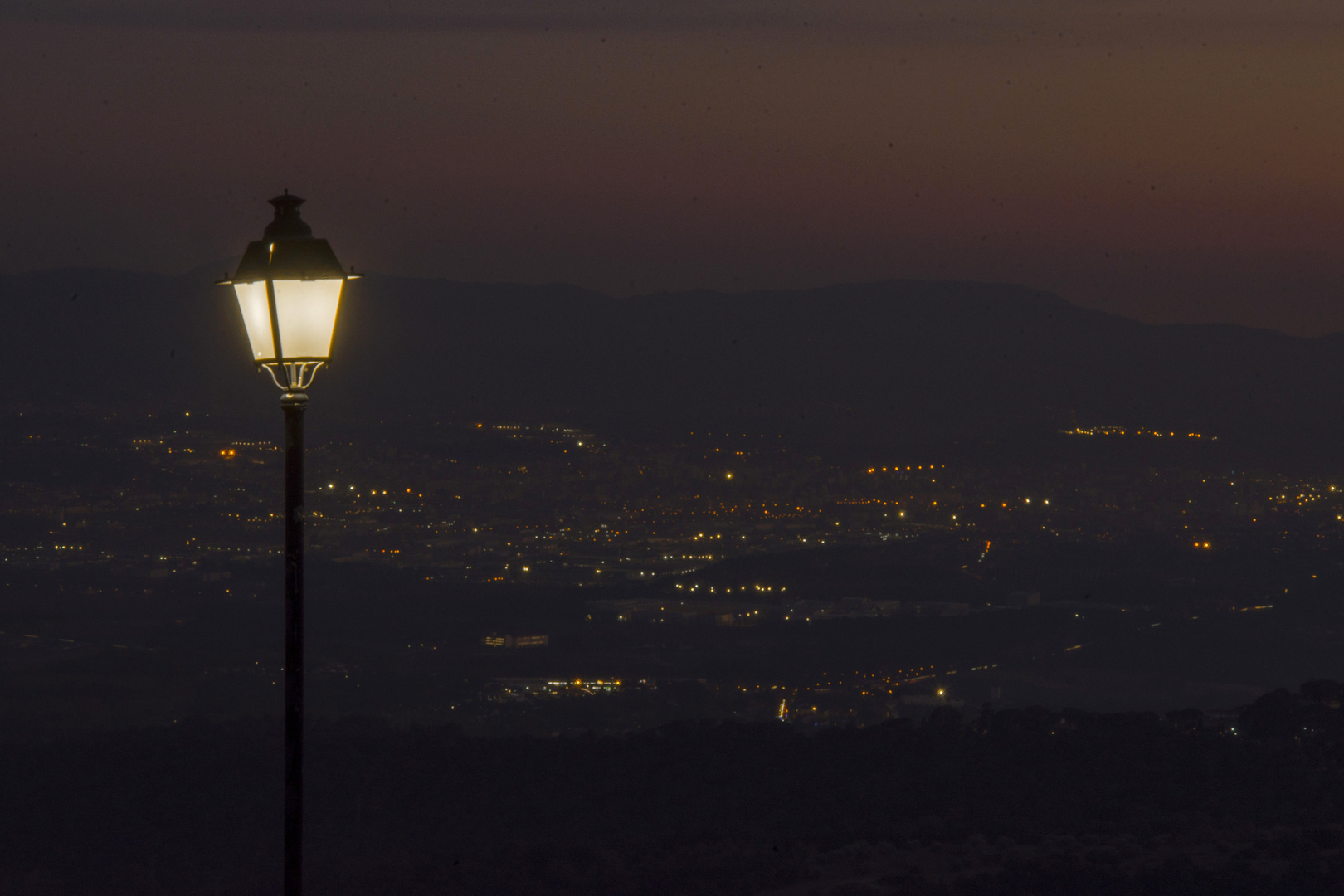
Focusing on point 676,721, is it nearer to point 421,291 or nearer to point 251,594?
point 251,594

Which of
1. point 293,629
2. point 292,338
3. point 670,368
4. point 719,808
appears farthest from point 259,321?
point 670,368

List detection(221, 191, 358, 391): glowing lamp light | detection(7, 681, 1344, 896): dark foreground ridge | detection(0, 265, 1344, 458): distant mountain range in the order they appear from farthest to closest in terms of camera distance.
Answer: detection(0, 265, 1344, 458): distant mountain range < detection(7, 681, 1344, 896): dark foreground ridge < detection(221, 191, 358, 391): glowing lamp light

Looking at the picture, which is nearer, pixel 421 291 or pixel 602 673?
pixel 602 673

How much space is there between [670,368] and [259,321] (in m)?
164

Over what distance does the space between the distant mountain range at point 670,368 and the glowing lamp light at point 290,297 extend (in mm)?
108684

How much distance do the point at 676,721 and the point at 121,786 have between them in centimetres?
1522

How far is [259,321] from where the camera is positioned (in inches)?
242

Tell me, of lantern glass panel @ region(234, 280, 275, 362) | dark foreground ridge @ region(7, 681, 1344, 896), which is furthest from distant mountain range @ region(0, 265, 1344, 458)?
lantern glass panel @ region(234, 280, 275, 362)

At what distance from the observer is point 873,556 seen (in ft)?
329

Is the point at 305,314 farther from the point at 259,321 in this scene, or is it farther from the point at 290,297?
the point at 259,321

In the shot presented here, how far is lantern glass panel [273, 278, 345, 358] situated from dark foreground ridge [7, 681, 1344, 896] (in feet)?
53.0

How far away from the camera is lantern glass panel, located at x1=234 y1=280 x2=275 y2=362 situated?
6102 millimetres

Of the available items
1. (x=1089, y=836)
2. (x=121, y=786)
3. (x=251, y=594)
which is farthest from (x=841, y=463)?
(x=1089, y=836)

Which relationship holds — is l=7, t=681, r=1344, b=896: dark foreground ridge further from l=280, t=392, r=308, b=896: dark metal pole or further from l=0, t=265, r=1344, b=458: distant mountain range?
l=0, t=265, r=1344, b=458: distant mountain range
